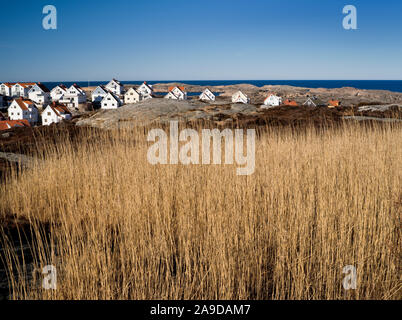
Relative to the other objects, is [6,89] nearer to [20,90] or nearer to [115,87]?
[20,90]

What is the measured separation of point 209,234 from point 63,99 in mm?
58502

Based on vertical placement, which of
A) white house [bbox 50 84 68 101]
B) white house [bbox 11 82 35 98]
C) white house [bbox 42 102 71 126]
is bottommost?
white house [bbox 42 102 71 126]

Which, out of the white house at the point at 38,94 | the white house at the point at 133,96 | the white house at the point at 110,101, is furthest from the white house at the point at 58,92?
the white house at the point at 110,101

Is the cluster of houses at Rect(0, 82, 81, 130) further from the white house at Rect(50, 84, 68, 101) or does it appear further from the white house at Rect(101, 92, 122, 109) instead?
the white house at Rect(101, 92, 122, 109)

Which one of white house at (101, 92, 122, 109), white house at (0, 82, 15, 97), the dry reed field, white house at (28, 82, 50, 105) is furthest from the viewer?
white house at (0, 82, 15, 97)

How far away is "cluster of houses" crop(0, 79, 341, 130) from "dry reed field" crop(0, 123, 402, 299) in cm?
2543

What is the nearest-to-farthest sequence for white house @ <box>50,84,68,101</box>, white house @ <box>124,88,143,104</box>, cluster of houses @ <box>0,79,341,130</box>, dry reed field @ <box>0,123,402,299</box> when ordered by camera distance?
1. dry reed field @ <box>0,123,402,299</box>
2. cluster of houses @ <box>0,79,341,130</box>
3. white house @ <box>124,88,143,104</box>
4. white house @ <box>50,84,68,101</box>

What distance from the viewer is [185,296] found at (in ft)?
8.13

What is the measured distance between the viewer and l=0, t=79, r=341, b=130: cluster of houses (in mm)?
38250

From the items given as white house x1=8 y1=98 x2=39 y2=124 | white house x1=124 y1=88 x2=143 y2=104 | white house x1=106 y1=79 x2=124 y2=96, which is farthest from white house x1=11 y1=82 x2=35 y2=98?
white house x1=8 y1=98 x2=39 y2=124

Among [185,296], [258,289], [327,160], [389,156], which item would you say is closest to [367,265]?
[258,289]
